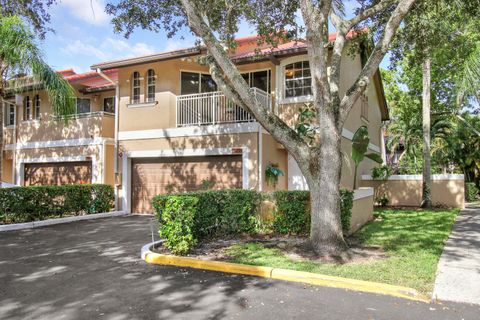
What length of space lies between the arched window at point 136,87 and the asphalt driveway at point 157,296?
902 centimetres

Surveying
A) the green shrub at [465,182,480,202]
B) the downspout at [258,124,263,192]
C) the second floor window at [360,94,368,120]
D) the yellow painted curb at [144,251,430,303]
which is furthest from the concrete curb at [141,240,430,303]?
the green shrub at [465,182,480,202]

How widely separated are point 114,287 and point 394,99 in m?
27.4

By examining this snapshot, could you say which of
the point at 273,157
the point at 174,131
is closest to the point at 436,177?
the point at 273,157

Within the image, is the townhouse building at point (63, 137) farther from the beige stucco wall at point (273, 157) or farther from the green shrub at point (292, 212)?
the green shrub at point (292, 212)

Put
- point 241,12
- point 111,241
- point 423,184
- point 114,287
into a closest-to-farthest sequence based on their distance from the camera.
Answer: point 114,287 < point 111,241 < point 241,12 < point 423,184

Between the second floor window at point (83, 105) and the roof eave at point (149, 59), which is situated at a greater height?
the roof eave at point (149, 59)

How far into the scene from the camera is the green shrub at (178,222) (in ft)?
26.7

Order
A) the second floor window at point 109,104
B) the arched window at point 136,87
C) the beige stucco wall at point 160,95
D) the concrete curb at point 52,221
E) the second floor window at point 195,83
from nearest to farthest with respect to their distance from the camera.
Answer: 1. the concrete curb at point 52,221
2. the beige stucco wall at point 160,95
3. the second floor window at point 195,83
4. the arched window at point 136,87
5. the second floor window at point 109,104

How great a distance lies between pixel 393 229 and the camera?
11172mm

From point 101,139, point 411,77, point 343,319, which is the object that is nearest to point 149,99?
point 101,139

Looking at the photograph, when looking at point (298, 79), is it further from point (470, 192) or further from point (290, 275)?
point (470, 192)

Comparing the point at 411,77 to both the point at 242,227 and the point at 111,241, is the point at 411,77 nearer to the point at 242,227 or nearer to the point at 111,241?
the point at 242,227

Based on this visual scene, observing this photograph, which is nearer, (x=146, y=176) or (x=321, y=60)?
(x=321, y=60)

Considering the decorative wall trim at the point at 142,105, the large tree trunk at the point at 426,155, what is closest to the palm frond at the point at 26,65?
the decorative wall trim at the point at 142,105
